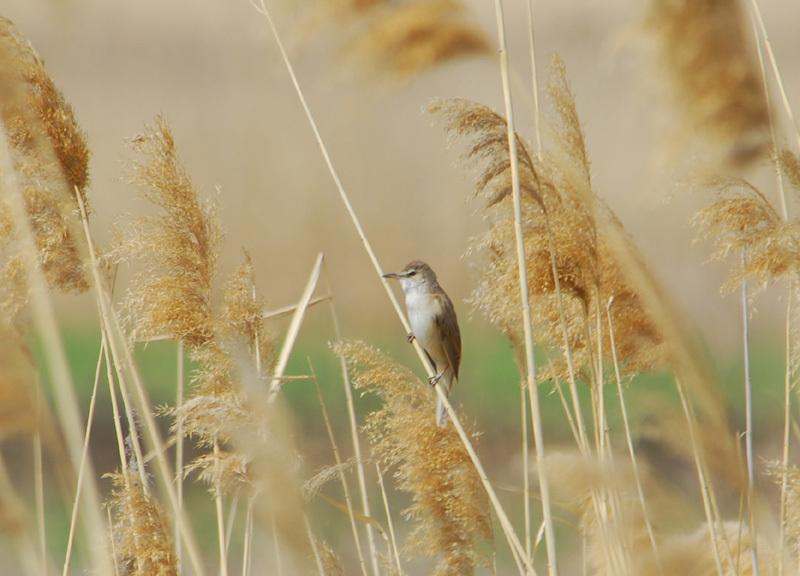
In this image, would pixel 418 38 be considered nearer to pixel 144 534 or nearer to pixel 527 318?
pixel 527 318

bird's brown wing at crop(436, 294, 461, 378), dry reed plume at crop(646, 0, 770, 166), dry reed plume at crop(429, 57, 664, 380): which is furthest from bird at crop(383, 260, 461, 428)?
dry reed plume at crop(646, 0, 770, 166)

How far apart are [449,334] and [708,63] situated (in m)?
1.82

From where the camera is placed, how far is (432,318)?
313 cm

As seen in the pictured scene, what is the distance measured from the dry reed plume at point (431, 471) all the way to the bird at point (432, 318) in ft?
4.09

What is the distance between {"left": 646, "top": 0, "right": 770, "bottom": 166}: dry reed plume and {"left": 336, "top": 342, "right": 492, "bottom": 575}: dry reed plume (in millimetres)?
811

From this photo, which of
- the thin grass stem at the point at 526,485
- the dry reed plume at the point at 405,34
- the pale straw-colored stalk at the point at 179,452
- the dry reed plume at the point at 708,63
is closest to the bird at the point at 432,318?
the thin grass stem at the point at 526,485

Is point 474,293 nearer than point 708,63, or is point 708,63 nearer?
point 708,63

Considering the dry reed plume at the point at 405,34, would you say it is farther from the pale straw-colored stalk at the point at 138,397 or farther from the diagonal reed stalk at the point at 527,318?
the pale straw-colored stalk at the point at 138,397

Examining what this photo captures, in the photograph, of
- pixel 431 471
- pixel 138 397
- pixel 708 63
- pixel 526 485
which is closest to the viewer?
pixel 708 63

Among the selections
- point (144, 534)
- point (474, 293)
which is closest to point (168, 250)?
point (144, 534)

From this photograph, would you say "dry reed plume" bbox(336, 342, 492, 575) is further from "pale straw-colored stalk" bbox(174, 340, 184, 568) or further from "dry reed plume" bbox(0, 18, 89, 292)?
"dry reed plume" bbox(0, 18, 89, 292)

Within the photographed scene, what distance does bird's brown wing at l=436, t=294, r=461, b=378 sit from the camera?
3.12 meters

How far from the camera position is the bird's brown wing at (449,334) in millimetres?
3119

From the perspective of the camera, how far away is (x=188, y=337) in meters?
1.64
